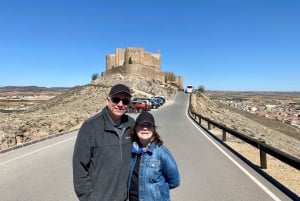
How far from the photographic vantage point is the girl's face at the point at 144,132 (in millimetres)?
3553

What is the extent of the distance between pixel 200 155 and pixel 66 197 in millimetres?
6220

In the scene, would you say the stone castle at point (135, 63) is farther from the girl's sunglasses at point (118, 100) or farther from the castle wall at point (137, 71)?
the girl's sunglasses at point (118, 100)

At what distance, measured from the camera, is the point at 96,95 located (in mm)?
65312

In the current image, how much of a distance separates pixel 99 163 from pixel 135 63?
3810 inches

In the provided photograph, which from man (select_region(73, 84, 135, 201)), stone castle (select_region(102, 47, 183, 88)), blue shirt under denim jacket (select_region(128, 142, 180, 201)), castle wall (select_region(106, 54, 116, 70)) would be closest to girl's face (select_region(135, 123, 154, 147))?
blue shirt under denim jacket (select_region(128, 142, 180, 201))

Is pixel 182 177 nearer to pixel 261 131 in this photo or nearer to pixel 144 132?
pixel 144 132

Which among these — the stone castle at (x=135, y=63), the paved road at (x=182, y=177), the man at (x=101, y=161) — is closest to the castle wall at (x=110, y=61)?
the stone castle at (x=135, y=63)

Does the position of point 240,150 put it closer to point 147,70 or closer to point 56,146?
point 56,146

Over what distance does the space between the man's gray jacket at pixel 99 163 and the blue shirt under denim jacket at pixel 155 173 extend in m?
0.21

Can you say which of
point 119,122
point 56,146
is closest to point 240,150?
point 56,146

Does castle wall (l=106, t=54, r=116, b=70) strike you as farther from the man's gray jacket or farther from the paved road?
the man's gray jacket

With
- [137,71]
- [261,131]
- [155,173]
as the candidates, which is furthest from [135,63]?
[155,173]

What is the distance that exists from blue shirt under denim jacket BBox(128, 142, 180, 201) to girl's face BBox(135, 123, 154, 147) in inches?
2.8

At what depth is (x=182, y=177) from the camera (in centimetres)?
856
